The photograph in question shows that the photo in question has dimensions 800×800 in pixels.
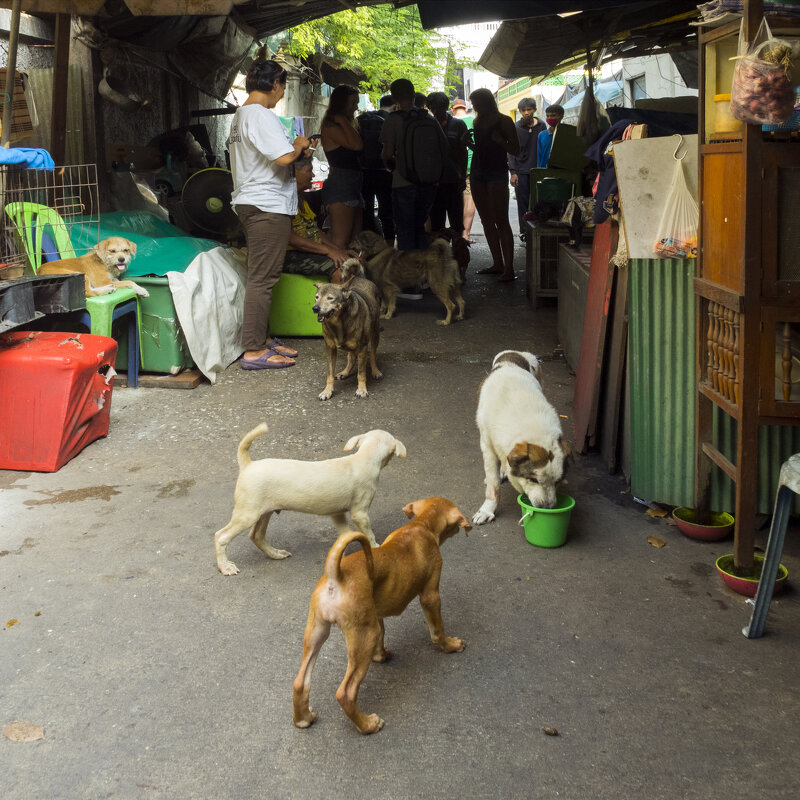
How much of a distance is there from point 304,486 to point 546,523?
116cm

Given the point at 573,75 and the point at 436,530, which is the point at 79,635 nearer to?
the point at 436,530

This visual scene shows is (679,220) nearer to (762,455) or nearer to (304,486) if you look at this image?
(762,455)

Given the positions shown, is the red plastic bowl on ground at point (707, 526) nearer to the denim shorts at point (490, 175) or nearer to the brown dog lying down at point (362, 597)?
the brown dog lying down at point (362, 597)

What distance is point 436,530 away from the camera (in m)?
3.00

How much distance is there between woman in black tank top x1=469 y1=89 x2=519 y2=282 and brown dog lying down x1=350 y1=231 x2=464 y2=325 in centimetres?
156

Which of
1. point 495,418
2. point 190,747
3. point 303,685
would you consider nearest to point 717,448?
point 495,418

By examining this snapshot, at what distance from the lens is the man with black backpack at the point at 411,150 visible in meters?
8.77

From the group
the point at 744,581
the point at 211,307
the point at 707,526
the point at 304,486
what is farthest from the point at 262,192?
the point at 744,581

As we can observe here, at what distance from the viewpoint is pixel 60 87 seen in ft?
23.8

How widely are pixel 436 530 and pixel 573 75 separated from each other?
26.0m

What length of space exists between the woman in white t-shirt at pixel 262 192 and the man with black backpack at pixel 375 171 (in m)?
3.35

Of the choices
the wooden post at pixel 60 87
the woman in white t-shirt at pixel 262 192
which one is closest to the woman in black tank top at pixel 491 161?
the woman in white t-shirt at pixel 262 192

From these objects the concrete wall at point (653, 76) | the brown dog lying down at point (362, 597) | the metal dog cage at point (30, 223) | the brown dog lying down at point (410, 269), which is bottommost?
the brown dog lying down at point (362, 597)

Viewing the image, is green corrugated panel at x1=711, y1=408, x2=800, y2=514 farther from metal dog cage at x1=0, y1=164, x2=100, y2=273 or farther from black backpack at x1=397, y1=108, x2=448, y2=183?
black backpack at x1=397, y1=108, x2=448, y2=183
